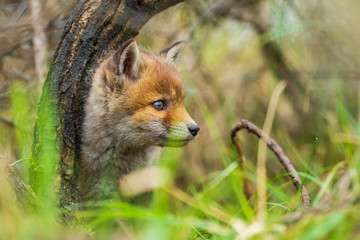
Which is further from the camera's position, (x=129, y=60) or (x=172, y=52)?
(x=172, y=52)

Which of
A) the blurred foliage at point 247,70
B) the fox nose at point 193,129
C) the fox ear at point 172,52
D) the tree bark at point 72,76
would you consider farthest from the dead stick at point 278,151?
the tree bark at point 72,76

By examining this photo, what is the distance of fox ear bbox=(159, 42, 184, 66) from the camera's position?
459cm

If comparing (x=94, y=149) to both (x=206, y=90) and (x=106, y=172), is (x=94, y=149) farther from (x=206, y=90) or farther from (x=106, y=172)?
(x=206, y=90)

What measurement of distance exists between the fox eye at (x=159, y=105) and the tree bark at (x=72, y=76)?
71 cm

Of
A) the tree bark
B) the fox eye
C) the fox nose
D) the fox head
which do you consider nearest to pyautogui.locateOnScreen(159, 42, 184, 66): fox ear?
the fox head

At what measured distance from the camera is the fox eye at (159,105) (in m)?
3.95

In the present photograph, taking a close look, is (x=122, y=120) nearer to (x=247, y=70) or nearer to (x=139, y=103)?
(x=139, y=103)

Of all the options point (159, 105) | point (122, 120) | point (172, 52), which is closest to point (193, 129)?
point (159, 105)

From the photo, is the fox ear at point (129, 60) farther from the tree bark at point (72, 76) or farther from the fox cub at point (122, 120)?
the tree bark at point (72, 76)

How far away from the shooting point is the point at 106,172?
153 inches

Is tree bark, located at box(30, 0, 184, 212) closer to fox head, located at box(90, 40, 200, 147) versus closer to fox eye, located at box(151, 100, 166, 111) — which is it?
fox head, located at box(90, 40, 200, 147)

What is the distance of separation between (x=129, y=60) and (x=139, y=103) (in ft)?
1.45

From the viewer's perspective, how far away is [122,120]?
3869 millimetres

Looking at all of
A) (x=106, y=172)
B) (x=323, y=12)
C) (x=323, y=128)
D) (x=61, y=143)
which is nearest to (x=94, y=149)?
(x=106, y=172)
